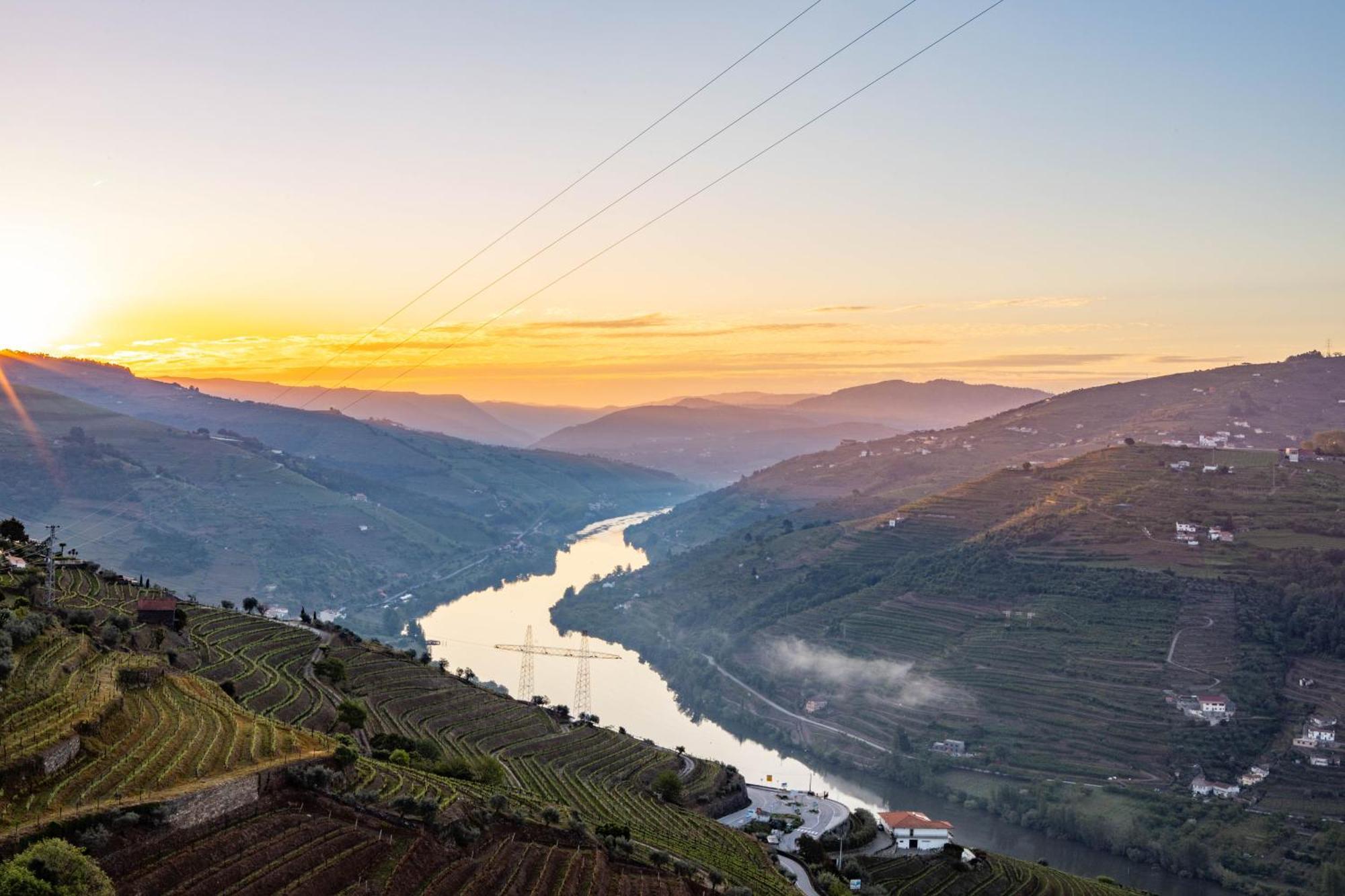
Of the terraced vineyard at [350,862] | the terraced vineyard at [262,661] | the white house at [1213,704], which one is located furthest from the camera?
the white house at [1213,704]

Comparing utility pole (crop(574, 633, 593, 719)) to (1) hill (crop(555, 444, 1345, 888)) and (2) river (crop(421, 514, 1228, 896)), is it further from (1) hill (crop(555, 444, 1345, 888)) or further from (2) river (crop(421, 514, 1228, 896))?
(1) hill (crop(555, 444, 1345, 888))

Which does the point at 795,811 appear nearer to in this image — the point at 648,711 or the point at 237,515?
the point at 648,711

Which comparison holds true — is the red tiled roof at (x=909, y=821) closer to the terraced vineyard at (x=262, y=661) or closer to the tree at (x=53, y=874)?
the terraced vineyard at (x=262, y=661)

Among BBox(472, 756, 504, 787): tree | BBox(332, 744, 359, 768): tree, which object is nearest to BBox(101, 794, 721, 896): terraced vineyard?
BBox(332, 744, 359, 768): tree

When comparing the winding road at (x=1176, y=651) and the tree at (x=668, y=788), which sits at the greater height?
the tree at (x=668, y=788)

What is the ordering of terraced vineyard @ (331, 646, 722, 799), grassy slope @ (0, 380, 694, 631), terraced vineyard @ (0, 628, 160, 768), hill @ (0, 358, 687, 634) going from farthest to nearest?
grassy slope @ (0, 380, 694, 631)
hill @ (0, 358, 687, 634)
terraced vineyard @ (331, 646, 722, 799)
terraced vineyard @ (0, 628, 160, 768)

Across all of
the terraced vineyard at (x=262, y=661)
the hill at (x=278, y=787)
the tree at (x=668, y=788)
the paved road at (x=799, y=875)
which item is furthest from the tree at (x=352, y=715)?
the paved road at (x=799, y=875)

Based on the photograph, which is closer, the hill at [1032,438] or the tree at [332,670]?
the tree at [332,670]
